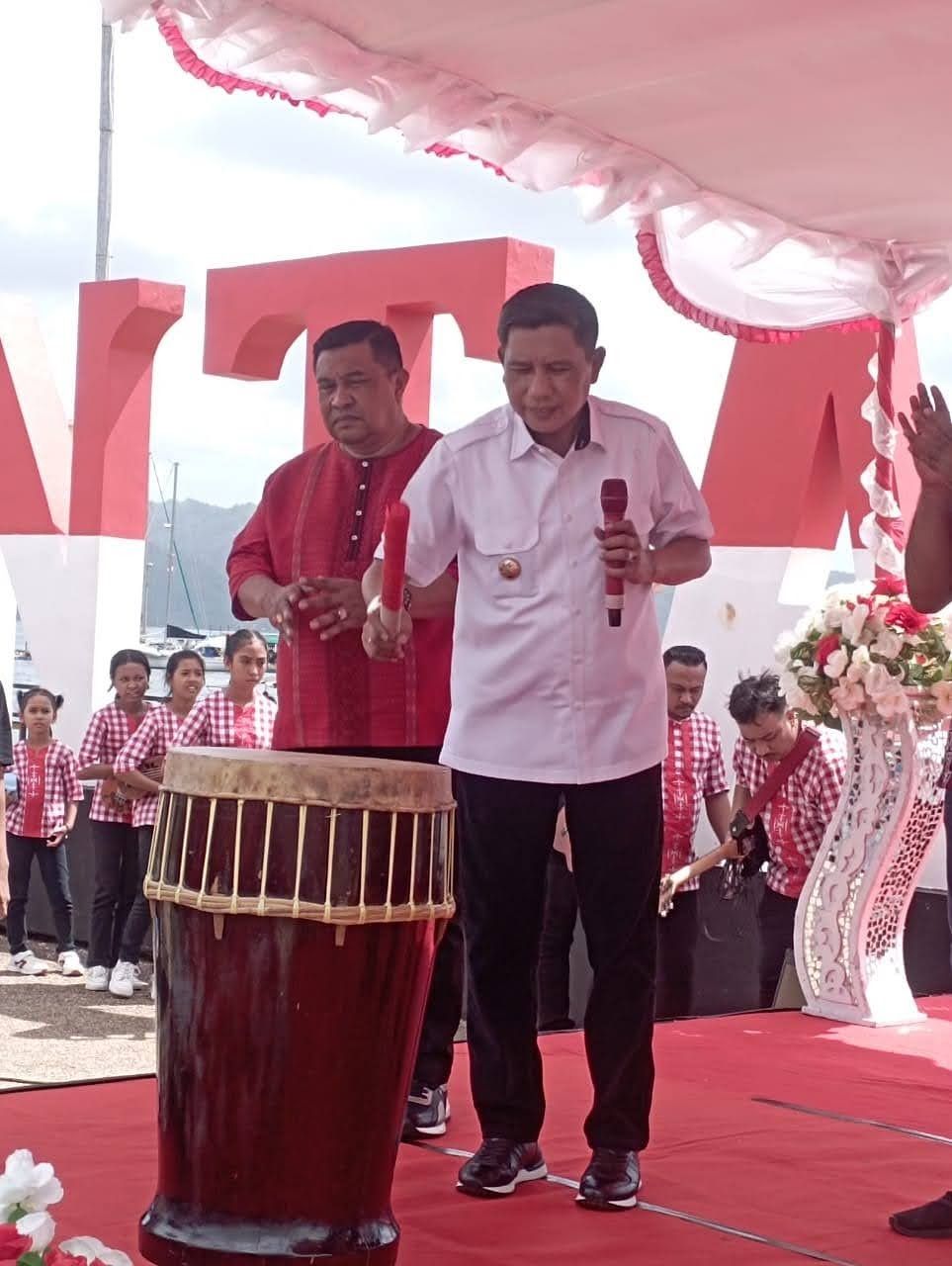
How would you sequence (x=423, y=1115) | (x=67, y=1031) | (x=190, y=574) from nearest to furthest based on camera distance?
(x=423, y=1115), (x=67, y=1031), (x=190, y=574)

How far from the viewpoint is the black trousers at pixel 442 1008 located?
382 cm

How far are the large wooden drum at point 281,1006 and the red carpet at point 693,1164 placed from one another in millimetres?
301

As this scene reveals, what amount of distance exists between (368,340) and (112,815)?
528cm

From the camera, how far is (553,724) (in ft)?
11.1

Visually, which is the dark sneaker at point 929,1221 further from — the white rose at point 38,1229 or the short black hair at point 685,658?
the short black hair at point 685,658

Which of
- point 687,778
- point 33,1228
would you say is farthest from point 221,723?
point 33,1228

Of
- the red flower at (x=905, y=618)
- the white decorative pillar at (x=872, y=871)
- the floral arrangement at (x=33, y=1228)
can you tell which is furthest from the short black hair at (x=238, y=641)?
the floral arrangement at (x=33, y=1228)

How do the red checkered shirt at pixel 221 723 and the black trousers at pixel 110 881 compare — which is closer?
the red checkered shirt at pixel 221 723

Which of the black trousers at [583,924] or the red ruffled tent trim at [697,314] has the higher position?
the red ruffled tent trim at [697,314]

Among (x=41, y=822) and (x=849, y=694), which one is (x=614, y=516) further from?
(x=41, y=822)

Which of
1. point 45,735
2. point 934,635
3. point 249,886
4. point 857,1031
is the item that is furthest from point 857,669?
point 45,735

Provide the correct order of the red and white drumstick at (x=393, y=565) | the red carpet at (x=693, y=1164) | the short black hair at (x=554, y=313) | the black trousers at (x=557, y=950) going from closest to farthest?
the red and white drumstick at (x=393, y=565), the red carpet at (x=693, y=1164), the short black hair at (x=554, y=313), the black trousers at (x=557, y=950)

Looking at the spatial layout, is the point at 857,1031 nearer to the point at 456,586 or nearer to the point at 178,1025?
the point at 456,586

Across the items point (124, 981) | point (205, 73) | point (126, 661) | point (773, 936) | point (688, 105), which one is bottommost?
point (124, 981)
